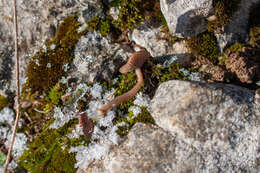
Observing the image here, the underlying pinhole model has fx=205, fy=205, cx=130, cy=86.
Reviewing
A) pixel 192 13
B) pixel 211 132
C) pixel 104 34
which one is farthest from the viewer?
pixel 104 34

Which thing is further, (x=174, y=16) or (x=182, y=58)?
(x=182, y=58)

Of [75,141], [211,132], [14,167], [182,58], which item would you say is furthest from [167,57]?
[14,167]

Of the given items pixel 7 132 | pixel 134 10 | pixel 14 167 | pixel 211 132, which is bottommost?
pixel 14 167

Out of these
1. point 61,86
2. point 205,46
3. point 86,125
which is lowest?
point 86,125

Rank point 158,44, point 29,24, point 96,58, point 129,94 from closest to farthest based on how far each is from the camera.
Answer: point 129,94, point 158,44, point 96,58, point 29,24

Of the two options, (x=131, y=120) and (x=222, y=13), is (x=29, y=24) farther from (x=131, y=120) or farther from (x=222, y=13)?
(x=222, y=13)

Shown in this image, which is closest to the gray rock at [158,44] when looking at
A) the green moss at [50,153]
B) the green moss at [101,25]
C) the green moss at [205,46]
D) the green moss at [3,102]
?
the green moss at [205,46]

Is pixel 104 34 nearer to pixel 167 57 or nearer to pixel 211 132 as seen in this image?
pixel 167 57

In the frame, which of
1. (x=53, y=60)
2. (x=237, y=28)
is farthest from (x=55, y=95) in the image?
(x=237, y=28)
